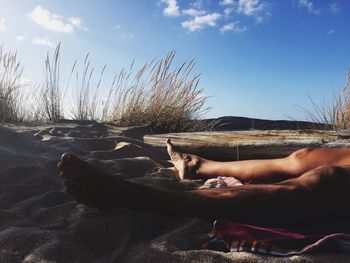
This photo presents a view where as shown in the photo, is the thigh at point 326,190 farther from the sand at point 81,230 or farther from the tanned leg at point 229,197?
the sand at point 81,230

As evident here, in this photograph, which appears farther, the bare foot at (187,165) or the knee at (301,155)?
the bare foot at (187,165)

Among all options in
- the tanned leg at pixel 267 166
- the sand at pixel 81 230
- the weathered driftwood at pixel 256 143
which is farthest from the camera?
the weathered driftwood at pixel 256 143

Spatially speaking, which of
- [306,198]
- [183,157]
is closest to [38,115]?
[183,157]

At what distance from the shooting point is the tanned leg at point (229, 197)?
4.93 ft

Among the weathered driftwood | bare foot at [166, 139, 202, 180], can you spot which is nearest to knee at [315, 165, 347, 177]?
bare foot at [166, 139, 202, 180]

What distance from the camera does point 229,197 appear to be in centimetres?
151

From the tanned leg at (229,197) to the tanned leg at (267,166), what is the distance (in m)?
0.42

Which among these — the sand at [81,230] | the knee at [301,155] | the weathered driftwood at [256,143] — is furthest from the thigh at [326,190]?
the weathered driftwood at [256,143]

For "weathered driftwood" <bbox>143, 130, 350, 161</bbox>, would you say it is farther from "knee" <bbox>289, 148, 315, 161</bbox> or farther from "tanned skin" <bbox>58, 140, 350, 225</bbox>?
"tanned skin" <bbox>58, 140, 350, 225</bbox>

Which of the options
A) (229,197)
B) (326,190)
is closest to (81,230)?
(229,197)

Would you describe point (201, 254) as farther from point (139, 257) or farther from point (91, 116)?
point (91, 116)

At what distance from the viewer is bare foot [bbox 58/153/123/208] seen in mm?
1492

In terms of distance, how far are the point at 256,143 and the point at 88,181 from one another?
5.42ft

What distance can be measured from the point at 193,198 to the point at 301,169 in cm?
72
